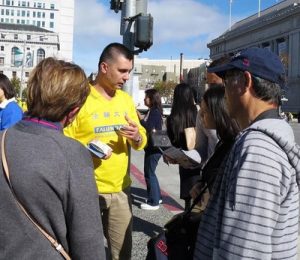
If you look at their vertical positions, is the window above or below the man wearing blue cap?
above

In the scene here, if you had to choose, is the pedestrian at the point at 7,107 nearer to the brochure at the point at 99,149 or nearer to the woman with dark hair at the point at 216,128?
the brochure at the point at 99,149

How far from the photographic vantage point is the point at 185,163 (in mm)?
3930

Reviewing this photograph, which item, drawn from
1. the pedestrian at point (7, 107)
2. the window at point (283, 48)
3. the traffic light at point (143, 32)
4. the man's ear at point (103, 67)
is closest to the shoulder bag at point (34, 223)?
the man's ear at point (103, 67)

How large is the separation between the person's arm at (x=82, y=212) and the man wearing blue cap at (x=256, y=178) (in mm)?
514

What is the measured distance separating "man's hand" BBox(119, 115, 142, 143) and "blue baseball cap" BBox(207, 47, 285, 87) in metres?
1.39

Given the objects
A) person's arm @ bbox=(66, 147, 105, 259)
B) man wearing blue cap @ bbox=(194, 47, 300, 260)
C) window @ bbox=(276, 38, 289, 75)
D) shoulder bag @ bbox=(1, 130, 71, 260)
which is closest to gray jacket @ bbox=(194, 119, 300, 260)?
man wearing blue cap @ bbox=(194, 47, 300, 260)

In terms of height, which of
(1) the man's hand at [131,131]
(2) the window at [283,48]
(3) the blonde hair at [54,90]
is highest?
(2) the window at [283,48]

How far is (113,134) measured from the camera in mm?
3590

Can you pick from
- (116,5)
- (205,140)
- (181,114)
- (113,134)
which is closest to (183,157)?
(205,140)

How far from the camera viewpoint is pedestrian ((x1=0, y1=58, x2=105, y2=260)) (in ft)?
6.09

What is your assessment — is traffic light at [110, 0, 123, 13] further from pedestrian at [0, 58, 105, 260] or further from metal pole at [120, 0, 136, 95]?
pedestrian at [0, 58, 105, 260]

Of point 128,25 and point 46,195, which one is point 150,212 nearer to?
point 128,25

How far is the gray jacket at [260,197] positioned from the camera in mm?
1882

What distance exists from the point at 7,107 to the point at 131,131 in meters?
1.78
